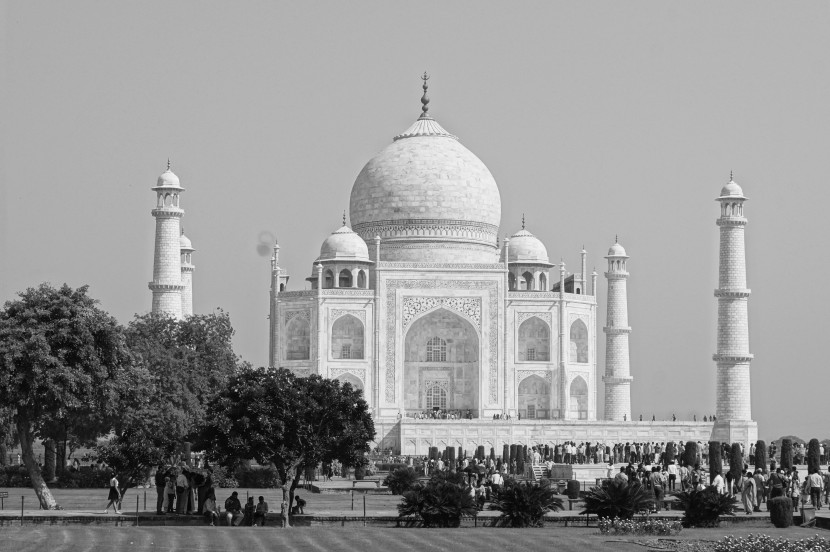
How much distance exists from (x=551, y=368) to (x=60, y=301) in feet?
91.0

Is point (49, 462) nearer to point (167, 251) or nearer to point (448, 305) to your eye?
point (167, 251)

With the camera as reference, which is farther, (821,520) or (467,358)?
(467,358)

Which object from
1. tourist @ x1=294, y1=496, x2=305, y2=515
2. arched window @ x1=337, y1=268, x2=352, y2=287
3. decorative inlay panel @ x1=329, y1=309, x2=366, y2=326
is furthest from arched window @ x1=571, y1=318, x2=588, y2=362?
tourist @ x1=294, y1=496, x2=305, y2=515

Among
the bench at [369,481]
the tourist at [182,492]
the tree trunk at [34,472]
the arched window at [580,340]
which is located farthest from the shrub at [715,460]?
the arched window at [580,340]

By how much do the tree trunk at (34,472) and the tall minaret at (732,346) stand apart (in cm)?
2702

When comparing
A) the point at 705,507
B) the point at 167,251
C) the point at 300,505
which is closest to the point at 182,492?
the point at 300,505

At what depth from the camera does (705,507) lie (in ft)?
79.5

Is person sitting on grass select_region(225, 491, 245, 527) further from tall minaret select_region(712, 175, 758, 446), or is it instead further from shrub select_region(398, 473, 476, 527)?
tall minaret select_region(712, 175, 758, 446)

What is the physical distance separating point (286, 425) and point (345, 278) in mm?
28494

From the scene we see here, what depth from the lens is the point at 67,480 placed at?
3831 cm

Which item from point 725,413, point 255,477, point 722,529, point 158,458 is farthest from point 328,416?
point 725,413

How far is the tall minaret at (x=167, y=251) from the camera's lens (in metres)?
52.8

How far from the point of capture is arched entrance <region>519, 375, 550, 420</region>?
2170 inches

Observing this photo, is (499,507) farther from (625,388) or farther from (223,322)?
(625,388)
